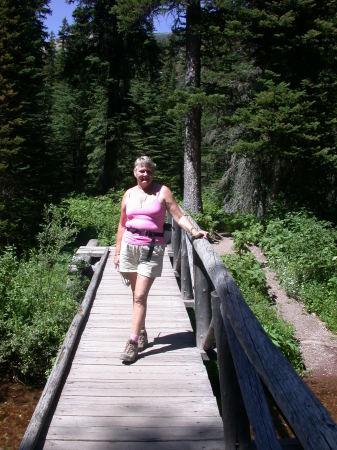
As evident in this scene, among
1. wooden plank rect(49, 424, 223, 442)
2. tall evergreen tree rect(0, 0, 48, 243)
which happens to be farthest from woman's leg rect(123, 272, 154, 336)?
tall evergreen tree rect(0, 0, 48, 243)

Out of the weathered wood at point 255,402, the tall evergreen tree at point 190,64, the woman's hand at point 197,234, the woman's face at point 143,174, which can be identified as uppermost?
the tall evergreen tree at point 190,64

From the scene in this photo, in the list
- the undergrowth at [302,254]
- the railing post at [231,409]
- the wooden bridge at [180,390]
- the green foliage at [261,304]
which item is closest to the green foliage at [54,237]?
the wooden bridge at [180,390]

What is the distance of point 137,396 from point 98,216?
38.9 ft

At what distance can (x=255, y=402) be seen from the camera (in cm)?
230

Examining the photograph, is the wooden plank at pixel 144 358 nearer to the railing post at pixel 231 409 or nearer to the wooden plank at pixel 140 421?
the wooden plank at pixel 140 421

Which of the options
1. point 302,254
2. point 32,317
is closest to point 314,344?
point 302,254

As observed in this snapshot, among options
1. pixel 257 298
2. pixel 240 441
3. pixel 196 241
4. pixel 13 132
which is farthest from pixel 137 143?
pixel 240 441

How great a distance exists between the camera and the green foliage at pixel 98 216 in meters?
13.1

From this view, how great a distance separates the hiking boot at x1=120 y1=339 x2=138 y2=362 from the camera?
450cm

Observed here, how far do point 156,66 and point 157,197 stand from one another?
18479 millimetres

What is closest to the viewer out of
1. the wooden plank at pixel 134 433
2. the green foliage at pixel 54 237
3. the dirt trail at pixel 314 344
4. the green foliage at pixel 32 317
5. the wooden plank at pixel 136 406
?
the wooden plank at pixel 134 433

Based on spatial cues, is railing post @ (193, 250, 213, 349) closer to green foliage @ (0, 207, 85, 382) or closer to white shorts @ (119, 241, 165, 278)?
white shorts @ (119, 241, 165, 278)

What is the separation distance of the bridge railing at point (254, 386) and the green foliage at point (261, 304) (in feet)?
13.7

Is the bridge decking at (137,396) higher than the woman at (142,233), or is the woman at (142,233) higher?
the woman at (142,233)
